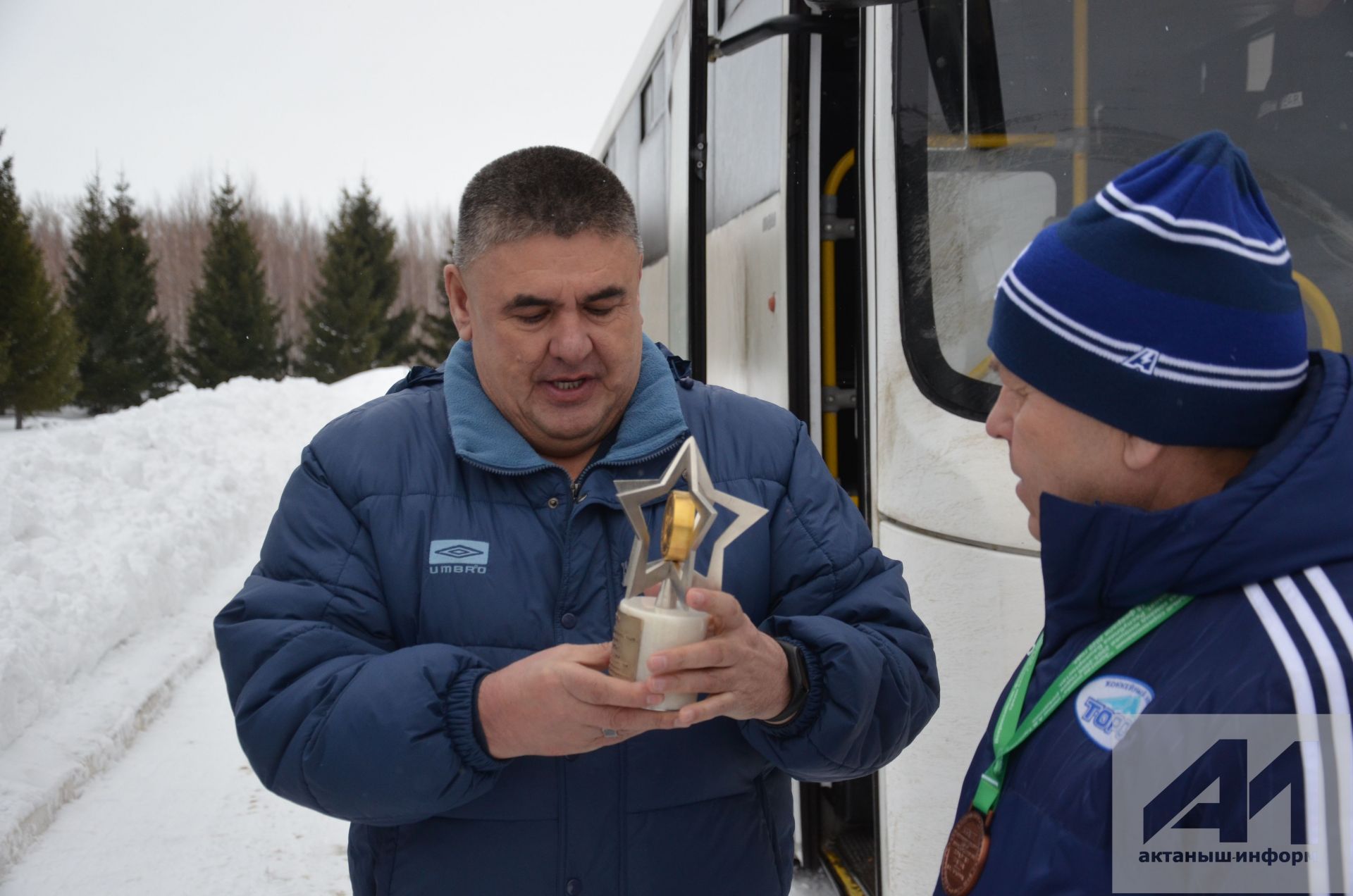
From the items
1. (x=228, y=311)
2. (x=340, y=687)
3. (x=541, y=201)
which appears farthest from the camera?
(x=228, y=311)

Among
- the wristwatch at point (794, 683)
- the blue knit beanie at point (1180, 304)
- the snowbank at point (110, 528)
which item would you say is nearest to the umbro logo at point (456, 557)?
the wristwatch at point (794, 683)

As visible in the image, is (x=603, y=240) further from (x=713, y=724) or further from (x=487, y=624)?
(x=713, y=724)

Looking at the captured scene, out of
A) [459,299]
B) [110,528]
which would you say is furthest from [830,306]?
[110,528]

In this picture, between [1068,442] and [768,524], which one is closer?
[1068,442]

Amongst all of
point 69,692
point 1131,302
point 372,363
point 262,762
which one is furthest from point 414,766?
point 372,363

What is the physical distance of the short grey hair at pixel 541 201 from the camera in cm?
191

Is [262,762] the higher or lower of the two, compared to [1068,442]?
lower

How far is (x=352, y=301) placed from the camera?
37.4m

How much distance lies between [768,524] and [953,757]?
107 cm

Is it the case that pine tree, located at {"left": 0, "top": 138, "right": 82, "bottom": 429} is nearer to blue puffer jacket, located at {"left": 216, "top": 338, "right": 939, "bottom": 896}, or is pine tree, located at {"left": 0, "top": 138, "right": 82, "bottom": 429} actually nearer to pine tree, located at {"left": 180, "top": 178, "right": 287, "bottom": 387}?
pine tree, located at {"left": 180, "top": 178, "right": 287, "bottom": 387}

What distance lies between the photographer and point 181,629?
6.33m

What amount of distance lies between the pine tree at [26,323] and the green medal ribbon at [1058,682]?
25356 mm

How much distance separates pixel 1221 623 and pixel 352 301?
127ft

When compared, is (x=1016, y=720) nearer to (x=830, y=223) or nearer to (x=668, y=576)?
(x=668, y=576)
